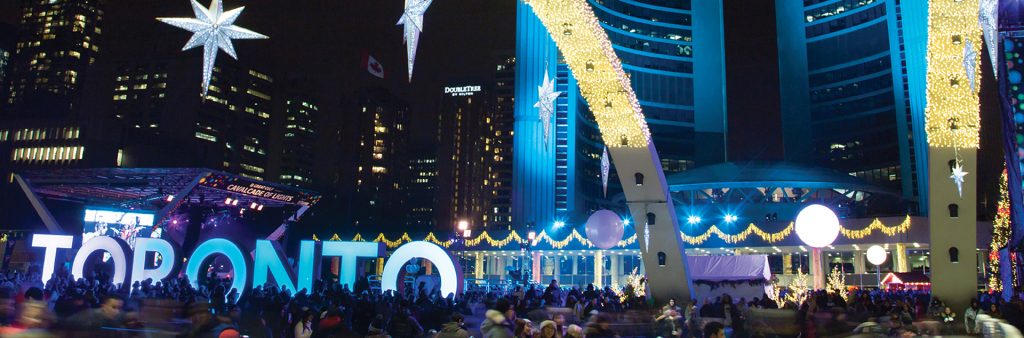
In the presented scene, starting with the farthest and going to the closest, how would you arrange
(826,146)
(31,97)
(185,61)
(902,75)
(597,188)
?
1. (31,97)
2. (185,61)
3. (597,188)
4. (826,146)
5. (902,75)

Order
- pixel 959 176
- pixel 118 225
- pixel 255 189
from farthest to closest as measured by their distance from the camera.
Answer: pixel 118 225 < pixel 255 189 < pixel 959 176

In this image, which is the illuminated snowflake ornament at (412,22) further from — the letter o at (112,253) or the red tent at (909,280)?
the red tent at (909,280)

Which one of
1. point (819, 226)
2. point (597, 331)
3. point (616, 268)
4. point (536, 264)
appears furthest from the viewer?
point (616, 268)

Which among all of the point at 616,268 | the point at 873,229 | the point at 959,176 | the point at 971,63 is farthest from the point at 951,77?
the point at 616,268

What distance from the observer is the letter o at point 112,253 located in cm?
2469

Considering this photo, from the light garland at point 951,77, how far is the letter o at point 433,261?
1230cm

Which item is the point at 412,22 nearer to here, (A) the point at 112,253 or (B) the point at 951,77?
Answer: (B) the point at 951,77

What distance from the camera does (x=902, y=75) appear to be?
74.9 meters

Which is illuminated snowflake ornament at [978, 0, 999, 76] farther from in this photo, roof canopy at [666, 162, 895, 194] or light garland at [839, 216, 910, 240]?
roof canopy at [666, 162, 895, 194]

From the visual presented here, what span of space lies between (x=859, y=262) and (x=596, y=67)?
4328cm

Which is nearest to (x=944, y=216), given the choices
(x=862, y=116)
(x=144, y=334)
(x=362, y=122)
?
(x=144, y=334)

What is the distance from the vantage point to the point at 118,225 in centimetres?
4606

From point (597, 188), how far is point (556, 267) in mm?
40094

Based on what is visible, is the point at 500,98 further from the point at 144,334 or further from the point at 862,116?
the point at 144,334
